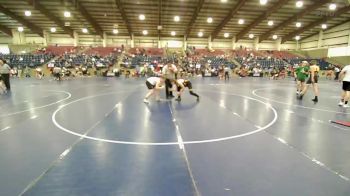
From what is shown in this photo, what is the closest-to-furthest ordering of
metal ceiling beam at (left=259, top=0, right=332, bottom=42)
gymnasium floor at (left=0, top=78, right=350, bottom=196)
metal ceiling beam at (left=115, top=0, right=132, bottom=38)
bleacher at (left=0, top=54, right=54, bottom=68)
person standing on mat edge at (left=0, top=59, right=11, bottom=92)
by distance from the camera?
gymnasium floor at (left=0, top=78, right=350, bottom=196), person standing on mat edge at (left=0, top=59, right=11, bottom=92), metal ceiling beam at (left=115, top=0, right=132, bottom=38), metal ceiling beam at (left=259, top=0, right=332, bottom=42), bleacher at (left=0, top=54, right=54, bottom=68)

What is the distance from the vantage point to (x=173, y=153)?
156 inches

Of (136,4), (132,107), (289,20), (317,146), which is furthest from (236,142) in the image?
(289,20)

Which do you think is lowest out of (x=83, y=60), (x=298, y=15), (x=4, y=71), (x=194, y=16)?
(x=4, y=71)

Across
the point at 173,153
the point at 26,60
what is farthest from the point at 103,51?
the point at 173,153

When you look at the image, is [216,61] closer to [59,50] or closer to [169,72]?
[59,50]

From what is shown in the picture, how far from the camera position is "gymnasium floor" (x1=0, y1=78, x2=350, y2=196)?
2920 mm

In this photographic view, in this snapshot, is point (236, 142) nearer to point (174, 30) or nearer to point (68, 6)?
point (68, 6)

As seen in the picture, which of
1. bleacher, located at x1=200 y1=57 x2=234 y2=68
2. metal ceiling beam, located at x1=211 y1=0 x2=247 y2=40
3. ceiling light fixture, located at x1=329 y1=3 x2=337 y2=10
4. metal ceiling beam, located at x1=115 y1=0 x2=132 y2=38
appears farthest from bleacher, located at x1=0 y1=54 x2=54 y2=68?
ceiling light fixture, located at x1=329 y1=3 x2=337 y2=10

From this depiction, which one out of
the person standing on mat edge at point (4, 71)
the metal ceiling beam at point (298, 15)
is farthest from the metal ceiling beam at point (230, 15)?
the person standing on mat edge at point (4, 71)

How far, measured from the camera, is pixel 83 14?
26297mm

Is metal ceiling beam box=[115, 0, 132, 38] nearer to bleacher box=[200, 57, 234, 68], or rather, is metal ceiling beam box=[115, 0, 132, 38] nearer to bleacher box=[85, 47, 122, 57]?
bleacher box=[85, 47, 122, 57]

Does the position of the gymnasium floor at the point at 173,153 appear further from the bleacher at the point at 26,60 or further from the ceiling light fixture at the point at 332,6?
the bleacher at the point at 26,60

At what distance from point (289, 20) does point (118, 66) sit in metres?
22.1

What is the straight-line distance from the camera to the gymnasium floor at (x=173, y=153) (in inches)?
115
